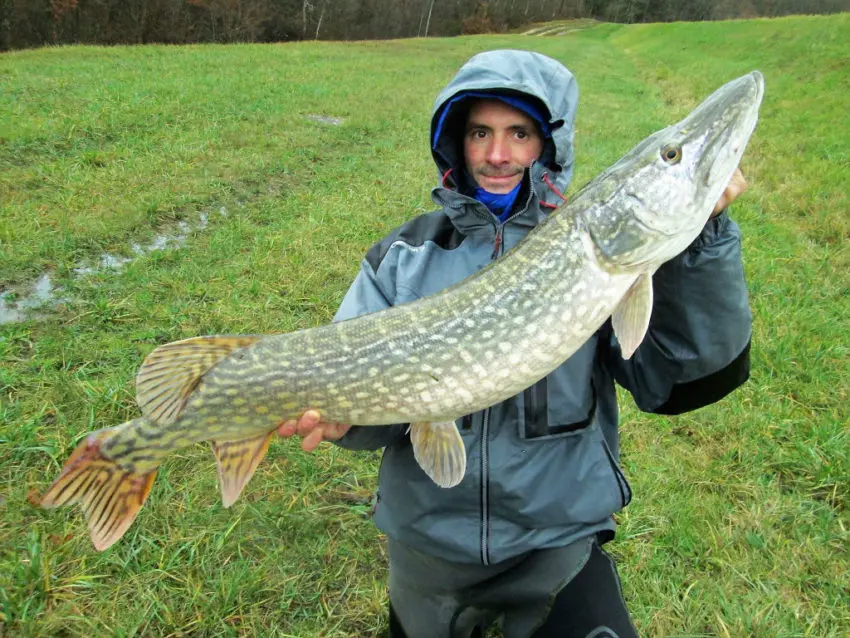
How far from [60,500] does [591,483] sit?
1.52m

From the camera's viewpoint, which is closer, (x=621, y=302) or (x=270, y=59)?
(x=621, y=302)

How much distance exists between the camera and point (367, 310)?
189 centimetres

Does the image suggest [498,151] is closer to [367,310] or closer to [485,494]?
[367,310]

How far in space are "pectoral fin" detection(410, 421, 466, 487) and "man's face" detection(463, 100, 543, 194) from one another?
2.80ft

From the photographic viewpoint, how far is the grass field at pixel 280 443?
2002 mm

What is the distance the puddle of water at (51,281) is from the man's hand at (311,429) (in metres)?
2.36

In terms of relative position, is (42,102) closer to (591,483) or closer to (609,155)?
(609,155)

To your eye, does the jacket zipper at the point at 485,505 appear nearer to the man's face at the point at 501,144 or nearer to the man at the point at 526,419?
the man at the point at 526,419

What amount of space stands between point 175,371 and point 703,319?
1474mm

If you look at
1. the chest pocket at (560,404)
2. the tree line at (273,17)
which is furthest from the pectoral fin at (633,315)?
the tree line at (273,17)

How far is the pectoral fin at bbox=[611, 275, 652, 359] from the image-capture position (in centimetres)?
151

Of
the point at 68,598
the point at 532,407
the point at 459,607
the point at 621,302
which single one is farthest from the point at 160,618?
the point at 621,302

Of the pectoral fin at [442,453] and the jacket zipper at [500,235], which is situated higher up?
the jacket zipper at [500,235]

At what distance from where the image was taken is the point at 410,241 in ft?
6.24
